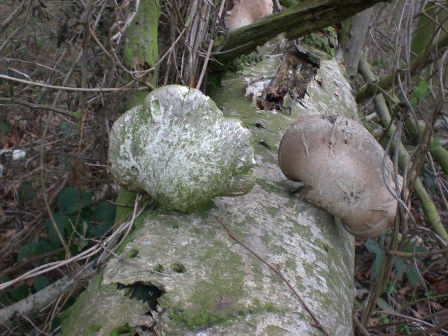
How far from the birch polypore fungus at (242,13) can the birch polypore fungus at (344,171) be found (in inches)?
51.3

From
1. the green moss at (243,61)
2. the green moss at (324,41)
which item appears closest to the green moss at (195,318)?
the green moss at (243,61)

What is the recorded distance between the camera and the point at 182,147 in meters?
1.46

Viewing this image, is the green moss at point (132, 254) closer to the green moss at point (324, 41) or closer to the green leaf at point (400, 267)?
the green leaf at point (400, 267)

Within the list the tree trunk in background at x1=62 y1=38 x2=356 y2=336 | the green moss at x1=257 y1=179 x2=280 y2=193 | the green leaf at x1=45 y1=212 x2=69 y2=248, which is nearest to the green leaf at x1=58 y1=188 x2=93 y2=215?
the green leaf at x1=45 y1=212 x2=69 y2=248

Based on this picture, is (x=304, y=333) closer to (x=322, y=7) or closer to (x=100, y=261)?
(x=100, y=261)

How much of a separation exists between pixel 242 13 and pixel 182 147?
67.3 inches

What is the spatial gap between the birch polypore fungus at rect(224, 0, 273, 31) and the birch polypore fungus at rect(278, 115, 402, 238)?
1.30 m

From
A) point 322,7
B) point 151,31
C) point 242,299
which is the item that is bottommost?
point 242,299

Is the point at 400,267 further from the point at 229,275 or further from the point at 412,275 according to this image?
the point at 229,275

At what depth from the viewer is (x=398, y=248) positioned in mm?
1774

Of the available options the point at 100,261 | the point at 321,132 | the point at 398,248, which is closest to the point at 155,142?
the point at 100,261

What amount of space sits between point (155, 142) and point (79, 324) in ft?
2.03

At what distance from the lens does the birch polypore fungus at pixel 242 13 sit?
9.29 feet

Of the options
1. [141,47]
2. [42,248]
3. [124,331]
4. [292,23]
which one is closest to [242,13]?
[292,23]
